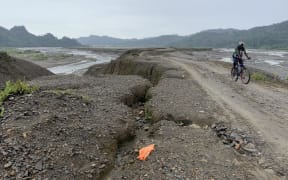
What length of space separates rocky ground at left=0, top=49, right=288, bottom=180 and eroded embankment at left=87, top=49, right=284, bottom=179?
0.9 inches

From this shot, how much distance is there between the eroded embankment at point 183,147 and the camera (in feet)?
26.1

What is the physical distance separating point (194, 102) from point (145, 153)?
5382 millimetres

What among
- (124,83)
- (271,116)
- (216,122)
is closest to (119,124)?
(216,122)

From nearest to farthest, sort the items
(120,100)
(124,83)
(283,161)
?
(283,161) < (120,100) < (124,83)

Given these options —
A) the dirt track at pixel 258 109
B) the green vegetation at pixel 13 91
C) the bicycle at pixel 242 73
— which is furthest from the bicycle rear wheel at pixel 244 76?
the green vegetation at pixel 13 91

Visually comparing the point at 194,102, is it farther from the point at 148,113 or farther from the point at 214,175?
the point at 214,175

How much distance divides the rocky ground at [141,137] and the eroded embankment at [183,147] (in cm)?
2

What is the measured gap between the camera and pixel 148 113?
1336cm

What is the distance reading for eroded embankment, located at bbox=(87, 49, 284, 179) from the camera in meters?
7.97

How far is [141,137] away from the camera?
427 inches

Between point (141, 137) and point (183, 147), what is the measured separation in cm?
194

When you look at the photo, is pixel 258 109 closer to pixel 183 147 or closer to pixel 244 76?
pixel 183 147

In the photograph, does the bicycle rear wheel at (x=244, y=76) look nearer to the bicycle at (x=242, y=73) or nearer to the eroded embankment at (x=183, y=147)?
the bicycle at (x=242, y=73)

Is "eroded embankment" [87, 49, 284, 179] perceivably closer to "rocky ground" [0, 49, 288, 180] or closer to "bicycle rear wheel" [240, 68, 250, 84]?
"rocky ground" [0, 49, 288, 180]
